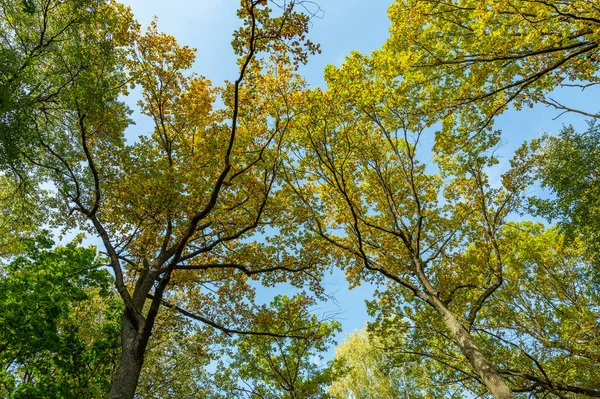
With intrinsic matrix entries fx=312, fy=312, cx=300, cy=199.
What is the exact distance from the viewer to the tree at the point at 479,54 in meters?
5.82

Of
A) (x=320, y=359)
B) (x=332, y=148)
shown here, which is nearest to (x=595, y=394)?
(x=320, y=359)

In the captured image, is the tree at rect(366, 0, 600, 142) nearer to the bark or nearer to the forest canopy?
the forest canopy

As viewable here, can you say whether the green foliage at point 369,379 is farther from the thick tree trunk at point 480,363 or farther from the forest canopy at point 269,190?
the thick tree trunk at point 480,363

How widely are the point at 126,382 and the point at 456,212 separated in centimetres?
1057

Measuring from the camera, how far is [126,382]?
602cm

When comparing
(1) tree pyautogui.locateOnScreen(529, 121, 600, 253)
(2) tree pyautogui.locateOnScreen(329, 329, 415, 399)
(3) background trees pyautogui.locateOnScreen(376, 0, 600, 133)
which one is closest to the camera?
(3) background trees pyautogui.locateOnScreen(376, 0, 600, 133)

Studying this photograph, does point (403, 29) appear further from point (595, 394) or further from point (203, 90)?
point (595, 394)

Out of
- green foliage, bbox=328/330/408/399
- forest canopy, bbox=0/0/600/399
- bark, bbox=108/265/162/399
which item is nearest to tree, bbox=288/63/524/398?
forest canopy, bbox=0/0/600/399

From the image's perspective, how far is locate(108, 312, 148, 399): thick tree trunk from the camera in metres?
5.95

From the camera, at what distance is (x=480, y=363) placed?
6.55 m

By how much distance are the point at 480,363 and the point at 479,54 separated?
6446 mm

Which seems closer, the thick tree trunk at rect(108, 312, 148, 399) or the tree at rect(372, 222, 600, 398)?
the thick tree trunk at rect(108, 312, 148, 399)

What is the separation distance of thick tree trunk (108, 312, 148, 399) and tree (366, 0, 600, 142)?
8.52m

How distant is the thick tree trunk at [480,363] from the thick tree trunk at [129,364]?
6.95 metres
